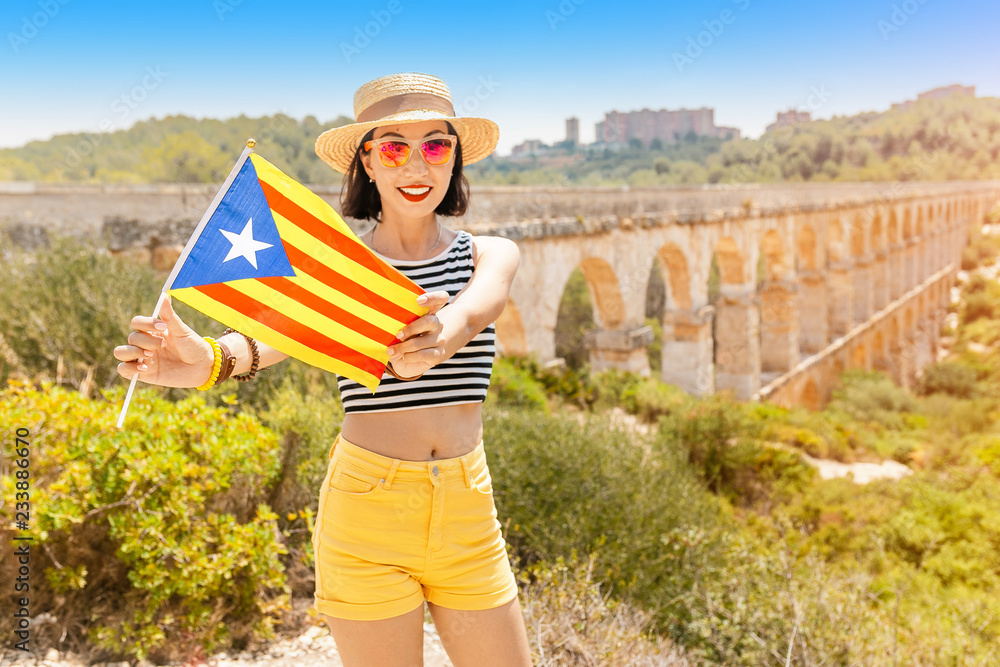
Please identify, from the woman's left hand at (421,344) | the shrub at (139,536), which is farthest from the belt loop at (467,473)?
the shrub at (139,536)

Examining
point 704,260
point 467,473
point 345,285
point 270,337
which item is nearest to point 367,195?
point 345,285

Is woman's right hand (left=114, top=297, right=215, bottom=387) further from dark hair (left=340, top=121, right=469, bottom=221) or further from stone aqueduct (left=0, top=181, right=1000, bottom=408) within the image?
stone aqueduct (left=0, top=181, right=1000, bottom=408)

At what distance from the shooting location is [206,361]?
54.2 inches

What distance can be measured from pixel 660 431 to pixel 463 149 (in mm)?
5853

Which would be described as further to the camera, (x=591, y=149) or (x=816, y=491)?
(x=591, y=149)

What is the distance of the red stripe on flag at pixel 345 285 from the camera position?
142 cm

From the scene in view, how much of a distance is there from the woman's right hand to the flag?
74 mm

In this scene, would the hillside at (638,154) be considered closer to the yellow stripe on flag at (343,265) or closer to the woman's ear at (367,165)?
the woman's ear at (367,165)

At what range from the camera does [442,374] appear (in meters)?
1.50

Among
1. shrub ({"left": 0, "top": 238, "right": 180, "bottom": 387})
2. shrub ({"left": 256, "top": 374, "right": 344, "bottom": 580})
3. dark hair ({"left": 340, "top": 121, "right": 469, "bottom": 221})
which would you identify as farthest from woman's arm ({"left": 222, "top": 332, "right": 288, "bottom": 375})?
shrub ({"left": 0, "top": 238, "right": 180, "bottom": 387})

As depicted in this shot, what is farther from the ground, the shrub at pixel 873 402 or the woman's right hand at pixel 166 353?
the woman's right hand at pixel 166 353

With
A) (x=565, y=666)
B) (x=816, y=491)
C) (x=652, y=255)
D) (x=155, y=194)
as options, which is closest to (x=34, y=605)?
(x=565, y=666)

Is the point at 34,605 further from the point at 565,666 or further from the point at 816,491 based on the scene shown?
the point at 816,491

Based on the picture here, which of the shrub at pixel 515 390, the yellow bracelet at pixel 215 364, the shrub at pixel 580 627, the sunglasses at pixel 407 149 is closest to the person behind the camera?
the yellow bracelet at pixel 215 364
